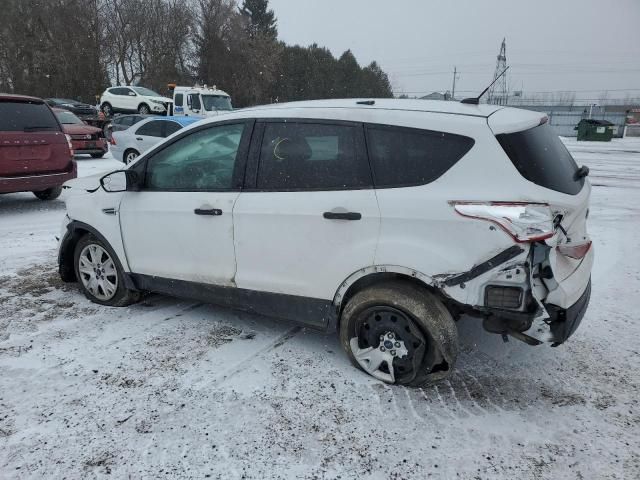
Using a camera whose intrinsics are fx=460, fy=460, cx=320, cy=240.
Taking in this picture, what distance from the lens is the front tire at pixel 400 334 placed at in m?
2.78

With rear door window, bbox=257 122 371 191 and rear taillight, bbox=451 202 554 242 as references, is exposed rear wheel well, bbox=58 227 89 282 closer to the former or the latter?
rear door window, bbox=257 122 371 191

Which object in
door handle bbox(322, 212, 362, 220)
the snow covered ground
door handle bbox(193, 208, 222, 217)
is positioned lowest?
the snow covered ground

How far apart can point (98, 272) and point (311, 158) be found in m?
2.39

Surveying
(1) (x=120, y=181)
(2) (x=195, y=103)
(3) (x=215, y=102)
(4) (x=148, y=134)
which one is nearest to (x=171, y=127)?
(4) (x=148, y=134)

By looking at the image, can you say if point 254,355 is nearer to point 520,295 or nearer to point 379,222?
point 379,222

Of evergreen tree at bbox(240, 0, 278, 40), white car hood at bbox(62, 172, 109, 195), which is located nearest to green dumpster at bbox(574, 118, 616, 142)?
white car hood at bbox(62, 172, 109, 195)

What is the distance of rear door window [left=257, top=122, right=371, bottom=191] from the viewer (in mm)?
2957

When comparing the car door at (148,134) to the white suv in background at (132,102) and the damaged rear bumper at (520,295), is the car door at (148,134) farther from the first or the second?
the white suv in background at (132,102)

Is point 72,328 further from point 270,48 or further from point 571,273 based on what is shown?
point 270,48

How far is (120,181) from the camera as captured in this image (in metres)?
3.81

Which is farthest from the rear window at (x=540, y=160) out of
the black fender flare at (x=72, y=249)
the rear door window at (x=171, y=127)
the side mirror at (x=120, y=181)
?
the rear door window at (x=171, y=127)

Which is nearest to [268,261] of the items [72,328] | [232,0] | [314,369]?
[314,369]

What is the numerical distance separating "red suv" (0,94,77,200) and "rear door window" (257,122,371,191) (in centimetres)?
565

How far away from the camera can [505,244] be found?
8.14 ft
